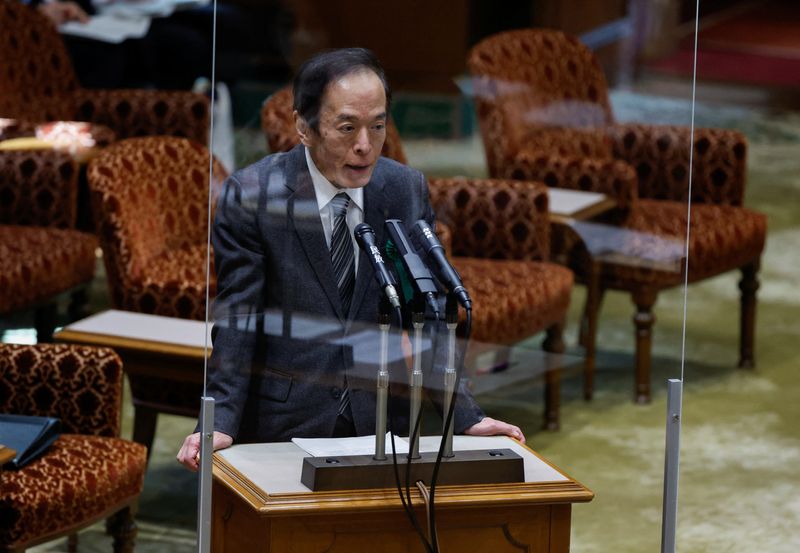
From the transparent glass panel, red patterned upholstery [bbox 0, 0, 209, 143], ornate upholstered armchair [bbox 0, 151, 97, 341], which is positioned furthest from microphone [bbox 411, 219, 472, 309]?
red patterned upholstery [bbox 0, 0, 209, 143]

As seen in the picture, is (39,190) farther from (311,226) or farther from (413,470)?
(413,470)

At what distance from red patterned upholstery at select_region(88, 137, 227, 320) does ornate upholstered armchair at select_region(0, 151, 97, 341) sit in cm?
57

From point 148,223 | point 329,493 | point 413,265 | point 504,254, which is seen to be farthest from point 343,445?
point 148,223

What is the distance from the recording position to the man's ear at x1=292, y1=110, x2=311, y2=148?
246 centimetres

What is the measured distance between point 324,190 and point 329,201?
2 centimetres

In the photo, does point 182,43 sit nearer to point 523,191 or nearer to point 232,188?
point 523,191

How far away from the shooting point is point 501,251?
3.64 meters

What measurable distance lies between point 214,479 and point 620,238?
1910 mm

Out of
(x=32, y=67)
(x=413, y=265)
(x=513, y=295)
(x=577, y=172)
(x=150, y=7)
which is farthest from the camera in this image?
(x=150, y=7)

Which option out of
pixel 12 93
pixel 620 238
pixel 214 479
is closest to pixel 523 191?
pixel 620 238

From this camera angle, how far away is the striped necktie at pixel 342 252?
246 cm

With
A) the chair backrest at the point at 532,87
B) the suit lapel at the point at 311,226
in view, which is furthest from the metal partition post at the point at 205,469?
the chair backrest at the point at 532,87

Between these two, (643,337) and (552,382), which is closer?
(552,382)

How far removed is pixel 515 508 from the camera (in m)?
2.46
